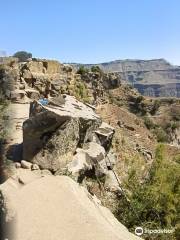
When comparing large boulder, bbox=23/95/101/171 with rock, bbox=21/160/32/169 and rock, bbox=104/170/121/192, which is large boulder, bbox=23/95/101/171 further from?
rock, bbox=104/170/121/192

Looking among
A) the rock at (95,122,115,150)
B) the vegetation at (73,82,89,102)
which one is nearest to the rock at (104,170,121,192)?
the rock at (95,122,115,150)

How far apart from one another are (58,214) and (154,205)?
2736mm

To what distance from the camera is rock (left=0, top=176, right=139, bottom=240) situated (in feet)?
20.9

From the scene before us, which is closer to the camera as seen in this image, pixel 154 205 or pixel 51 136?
pixel 154 205

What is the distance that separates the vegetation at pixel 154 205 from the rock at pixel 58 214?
1.38 m

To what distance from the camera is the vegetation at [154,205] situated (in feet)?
28.5

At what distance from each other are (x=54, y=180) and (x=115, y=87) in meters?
35.7

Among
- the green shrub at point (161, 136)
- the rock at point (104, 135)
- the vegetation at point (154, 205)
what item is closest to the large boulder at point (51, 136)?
the rock at point (104, 135)

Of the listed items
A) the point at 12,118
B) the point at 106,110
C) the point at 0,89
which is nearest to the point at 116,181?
the point at 12,118

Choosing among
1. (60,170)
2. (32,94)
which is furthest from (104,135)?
(32,94)

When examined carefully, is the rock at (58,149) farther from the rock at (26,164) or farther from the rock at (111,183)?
the rock at (111,183)

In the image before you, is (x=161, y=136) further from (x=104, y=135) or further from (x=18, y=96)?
(x=104, y=135)

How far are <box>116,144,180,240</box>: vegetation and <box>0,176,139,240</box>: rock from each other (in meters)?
1.38

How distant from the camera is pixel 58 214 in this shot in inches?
268
